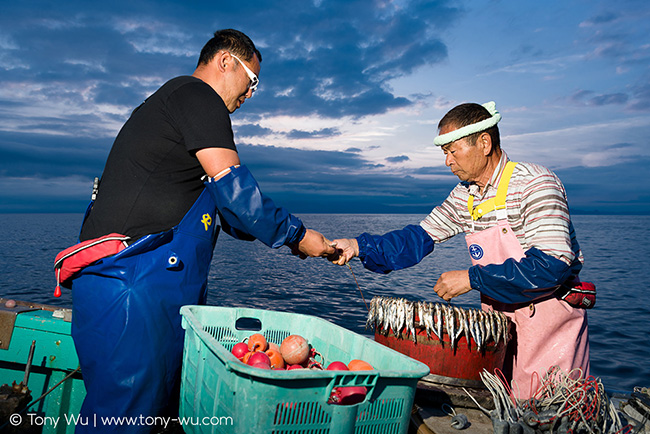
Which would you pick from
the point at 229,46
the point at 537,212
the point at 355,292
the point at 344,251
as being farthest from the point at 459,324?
the point at 355,292

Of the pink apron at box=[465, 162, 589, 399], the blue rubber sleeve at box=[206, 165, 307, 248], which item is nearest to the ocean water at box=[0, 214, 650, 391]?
the pink apron at box=[465, 162, 589, 399]

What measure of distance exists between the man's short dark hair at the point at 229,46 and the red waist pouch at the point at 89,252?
142cm

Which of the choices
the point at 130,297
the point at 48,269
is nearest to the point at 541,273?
the point at 130,297

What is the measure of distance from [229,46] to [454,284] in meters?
2.46

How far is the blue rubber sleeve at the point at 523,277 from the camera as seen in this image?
291cm

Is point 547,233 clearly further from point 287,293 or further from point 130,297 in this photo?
point 287,293

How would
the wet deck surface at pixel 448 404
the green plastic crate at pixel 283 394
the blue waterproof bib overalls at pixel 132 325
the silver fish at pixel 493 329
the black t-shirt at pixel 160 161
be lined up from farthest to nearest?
the silver fish at pixel 493 329 < the wet deck surface at pixel 448 404 < the black t-shirt at pixel 160 161 < the blue waterproof bib overalls at pixel 132 325 < the green plastic crate at pixel 283 394

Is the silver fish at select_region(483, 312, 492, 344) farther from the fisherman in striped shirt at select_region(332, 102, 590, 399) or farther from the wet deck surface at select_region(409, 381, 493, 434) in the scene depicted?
the wet deck surface at select_region(409, 381, 493, 434)

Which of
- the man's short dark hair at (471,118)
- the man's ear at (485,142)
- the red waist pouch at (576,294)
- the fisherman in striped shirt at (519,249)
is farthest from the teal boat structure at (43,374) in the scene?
the man's short dark hair at (471,118)

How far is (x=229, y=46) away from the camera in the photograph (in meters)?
2.99

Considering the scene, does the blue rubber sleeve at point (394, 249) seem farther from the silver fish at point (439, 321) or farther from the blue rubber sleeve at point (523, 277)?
the silver fish at point (439, 321)

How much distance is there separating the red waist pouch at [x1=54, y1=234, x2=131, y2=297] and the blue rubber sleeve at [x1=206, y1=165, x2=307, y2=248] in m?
0.60

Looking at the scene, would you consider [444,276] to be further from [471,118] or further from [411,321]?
[471,118]

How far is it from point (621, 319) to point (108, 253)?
14824mm
